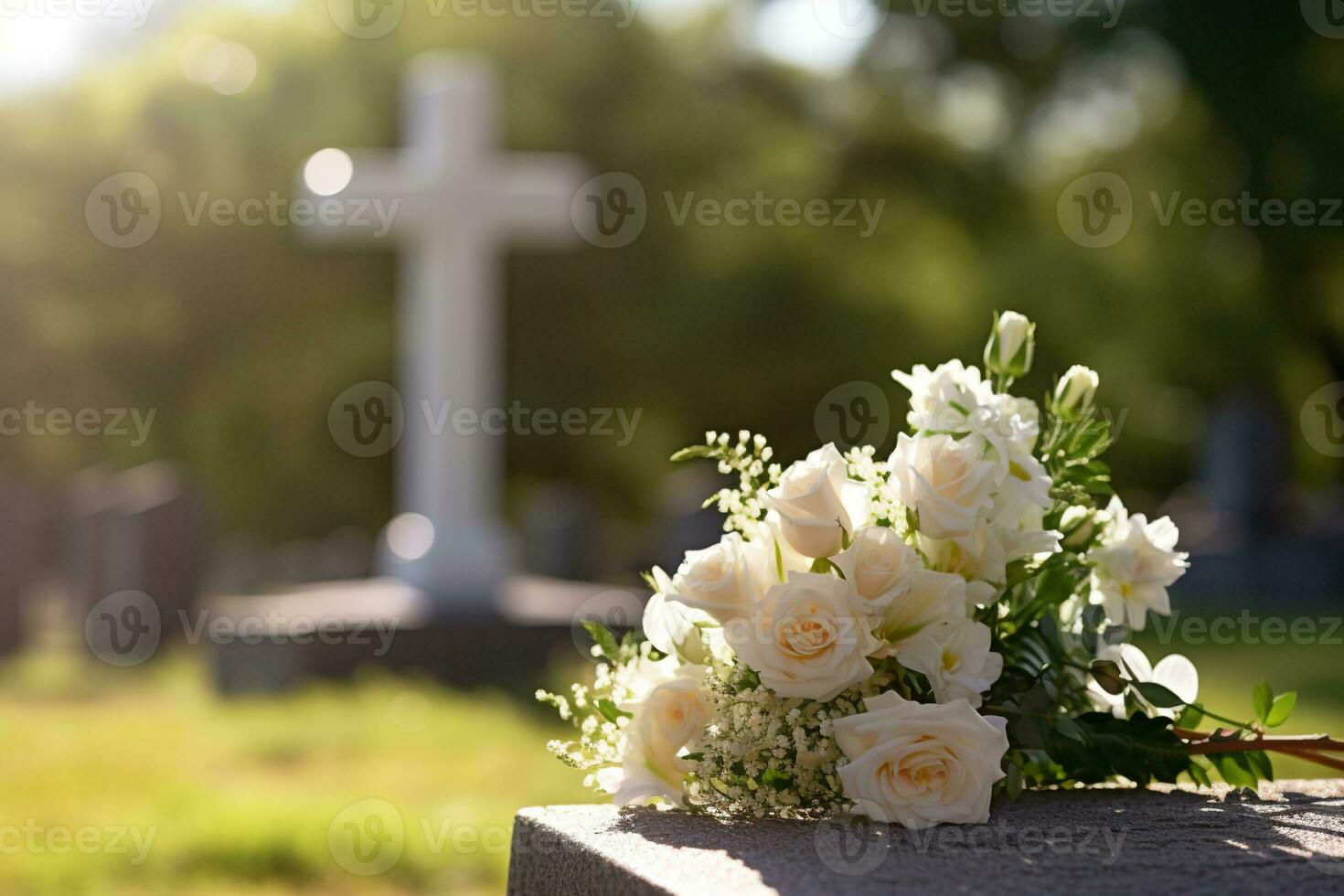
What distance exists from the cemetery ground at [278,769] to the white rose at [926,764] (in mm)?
2570

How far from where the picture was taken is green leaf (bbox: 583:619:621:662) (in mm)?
1865

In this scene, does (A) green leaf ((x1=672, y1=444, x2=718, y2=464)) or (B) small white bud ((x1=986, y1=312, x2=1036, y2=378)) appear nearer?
(A) green leaf ((x1=672, y1=444, x2=718, y2=464))

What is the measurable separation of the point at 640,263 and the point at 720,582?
16978 mm

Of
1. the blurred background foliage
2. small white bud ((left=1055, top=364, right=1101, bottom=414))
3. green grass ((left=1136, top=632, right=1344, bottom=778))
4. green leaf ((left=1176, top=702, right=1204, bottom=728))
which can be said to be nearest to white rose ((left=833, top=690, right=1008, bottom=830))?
green leaf ((left=1176, top=702, right=1204, bottom=728))

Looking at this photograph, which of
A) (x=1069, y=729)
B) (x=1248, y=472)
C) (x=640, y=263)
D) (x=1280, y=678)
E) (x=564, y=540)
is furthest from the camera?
(x=640, y=263)

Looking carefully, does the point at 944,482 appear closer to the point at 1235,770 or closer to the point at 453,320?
the point at 1235,770

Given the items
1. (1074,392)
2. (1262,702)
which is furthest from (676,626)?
(1262,702)

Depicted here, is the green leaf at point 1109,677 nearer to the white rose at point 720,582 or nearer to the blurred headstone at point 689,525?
the white rose at point 720,582

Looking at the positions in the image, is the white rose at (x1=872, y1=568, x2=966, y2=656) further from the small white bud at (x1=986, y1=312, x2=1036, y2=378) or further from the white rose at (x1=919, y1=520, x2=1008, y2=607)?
the small white bud at (x1=986, y1=312, x2=1036, y2=378)

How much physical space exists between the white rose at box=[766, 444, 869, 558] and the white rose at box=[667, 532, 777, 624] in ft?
0.21

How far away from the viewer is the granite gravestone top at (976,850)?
1396 millimetres

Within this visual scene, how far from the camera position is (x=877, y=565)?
5.68ft

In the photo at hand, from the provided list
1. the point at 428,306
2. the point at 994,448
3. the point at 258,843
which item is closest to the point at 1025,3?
the point at 428,306

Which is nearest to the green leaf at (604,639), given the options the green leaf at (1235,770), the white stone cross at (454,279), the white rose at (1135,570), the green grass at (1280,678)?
the white rose at (1135,570)
